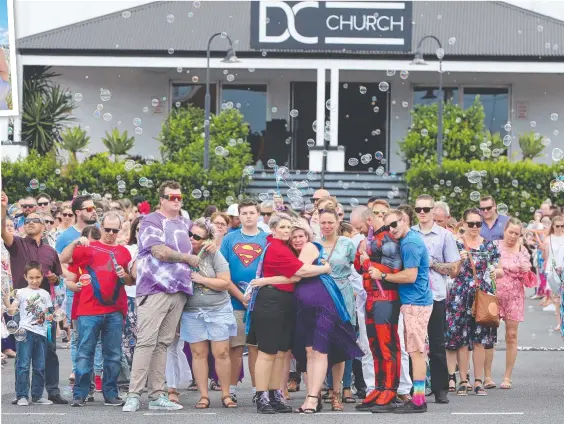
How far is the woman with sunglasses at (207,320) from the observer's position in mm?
10445

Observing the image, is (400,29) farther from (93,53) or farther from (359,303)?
(359,303)

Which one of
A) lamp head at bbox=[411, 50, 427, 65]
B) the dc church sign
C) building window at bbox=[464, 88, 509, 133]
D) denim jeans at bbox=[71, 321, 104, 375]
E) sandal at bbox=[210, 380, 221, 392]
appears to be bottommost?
sandal at bbox=[210, 380, 221, 392]

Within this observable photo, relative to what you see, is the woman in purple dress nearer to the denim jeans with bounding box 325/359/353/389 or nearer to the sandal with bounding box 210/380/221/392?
the denim jeans with bounding box 325/359/353/389

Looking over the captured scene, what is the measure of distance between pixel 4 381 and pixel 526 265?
5066mm

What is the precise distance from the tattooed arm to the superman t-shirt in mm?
768

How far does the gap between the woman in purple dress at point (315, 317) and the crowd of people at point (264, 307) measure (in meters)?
0.01

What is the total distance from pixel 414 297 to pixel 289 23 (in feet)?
63.5

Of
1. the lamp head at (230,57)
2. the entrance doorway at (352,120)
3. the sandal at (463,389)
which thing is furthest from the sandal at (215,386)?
the entrance doorway at (352,120)

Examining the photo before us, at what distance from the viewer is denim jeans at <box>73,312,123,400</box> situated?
34.4ft

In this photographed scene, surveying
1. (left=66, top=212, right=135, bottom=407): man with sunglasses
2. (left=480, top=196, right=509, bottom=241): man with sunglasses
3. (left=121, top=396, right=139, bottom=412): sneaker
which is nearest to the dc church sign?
(left=480, top=196, right=509, bottom=241): man with sunglasses

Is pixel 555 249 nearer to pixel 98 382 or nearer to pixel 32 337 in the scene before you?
pixel 98 382

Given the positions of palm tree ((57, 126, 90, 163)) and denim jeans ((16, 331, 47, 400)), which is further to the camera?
palm tree ((57, 126, 90, 163))

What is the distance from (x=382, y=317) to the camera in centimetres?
1025

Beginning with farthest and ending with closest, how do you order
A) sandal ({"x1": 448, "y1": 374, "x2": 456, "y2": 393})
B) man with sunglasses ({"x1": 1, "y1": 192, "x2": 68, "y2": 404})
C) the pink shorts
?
sandal ({"x1": 448, "y1": 374, "x2": 456, "y2": 393}) < man with sunglasses ({"x1": 1, "y1": 192, "x2": 68, "y2": 404}) < the pink shorts
